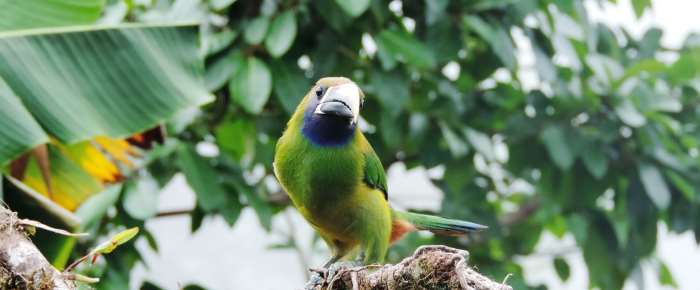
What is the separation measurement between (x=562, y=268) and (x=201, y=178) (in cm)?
246

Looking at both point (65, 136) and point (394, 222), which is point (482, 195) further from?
point (65, 136)

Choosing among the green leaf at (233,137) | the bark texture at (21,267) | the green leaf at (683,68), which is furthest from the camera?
the green leaf at (683,68)

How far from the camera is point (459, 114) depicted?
14.7 ft

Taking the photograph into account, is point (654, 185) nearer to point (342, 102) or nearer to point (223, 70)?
point (223, 70)

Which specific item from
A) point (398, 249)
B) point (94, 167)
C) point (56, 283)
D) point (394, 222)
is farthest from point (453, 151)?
point (56, 283)

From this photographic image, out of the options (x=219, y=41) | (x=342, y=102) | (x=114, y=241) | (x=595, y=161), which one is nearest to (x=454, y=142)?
(x=595, y=161)

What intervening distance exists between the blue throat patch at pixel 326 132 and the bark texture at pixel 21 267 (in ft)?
2.85

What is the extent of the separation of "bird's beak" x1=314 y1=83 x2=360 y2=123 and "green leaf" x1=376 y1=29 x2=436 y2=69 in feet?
5.22

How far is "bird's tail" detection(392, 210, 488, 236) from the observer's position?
283 cm

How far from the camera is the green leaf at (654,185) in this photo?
437 cm

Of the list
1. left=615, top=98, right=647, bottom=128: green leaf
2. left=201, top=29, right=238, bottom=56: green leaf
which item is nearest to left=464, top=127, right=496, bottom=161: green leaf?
left=615, top=98, right=647, bottom=128: green leaf

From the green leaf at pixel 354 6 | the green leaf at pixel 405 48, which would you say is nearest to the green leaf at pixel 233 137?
the green leaf at pixel 405 48

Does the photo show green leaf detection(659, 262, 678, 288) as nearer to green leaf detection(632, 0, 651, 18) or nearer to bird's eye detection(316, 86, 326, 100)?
green leaf detection(632, 0, 651, 18)

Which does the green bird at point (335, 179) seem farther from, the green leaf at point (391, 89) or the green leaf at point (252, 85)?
the green leaf at point (391, 89)
